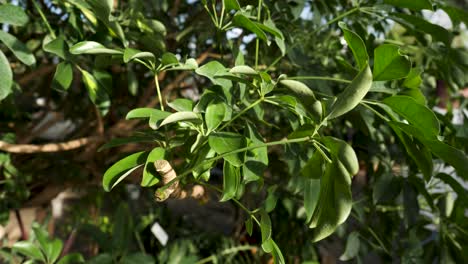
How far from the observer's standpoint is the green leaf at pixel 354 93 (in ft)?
1.00

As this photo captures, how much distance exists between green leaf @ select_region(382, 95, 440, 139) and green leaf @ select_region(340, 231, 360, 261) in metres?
0.42

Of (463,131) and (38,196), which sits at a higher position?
(463,131)

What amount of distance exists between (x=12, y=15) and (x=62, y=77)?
3.1 inches

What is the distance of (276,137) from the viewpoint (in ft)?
2.99

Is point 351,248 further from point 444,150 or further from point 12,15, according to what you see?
point 12,15

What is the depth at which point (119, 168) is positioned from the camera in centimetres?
41

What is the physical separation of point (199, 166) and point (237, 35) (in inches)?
23.3

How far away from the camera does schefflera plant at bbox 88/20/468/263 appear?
0.33m

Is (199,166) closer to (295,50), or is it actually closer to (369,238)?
(295,50)

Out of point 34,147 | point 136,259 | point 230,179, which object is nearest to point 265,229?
point 230,179

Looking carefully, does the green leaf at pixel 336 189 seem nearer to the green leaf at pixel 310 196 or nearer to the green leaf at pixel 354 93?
the green leaf at pixel 354 93

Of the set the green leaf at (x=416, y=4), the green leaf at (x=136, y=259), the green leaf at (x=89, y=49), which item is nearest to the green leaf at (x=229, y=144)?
the green leaf at (x=89, y=49)

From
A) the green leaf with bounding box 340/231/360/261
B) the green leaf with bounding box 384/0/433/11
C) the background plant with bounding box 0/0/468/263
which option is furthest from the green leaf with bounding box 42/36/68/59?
the green leaf with bounding box 340/231/360/261

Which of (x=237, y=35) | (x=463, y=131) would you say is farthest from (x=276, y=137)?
(x=463, y=131)
